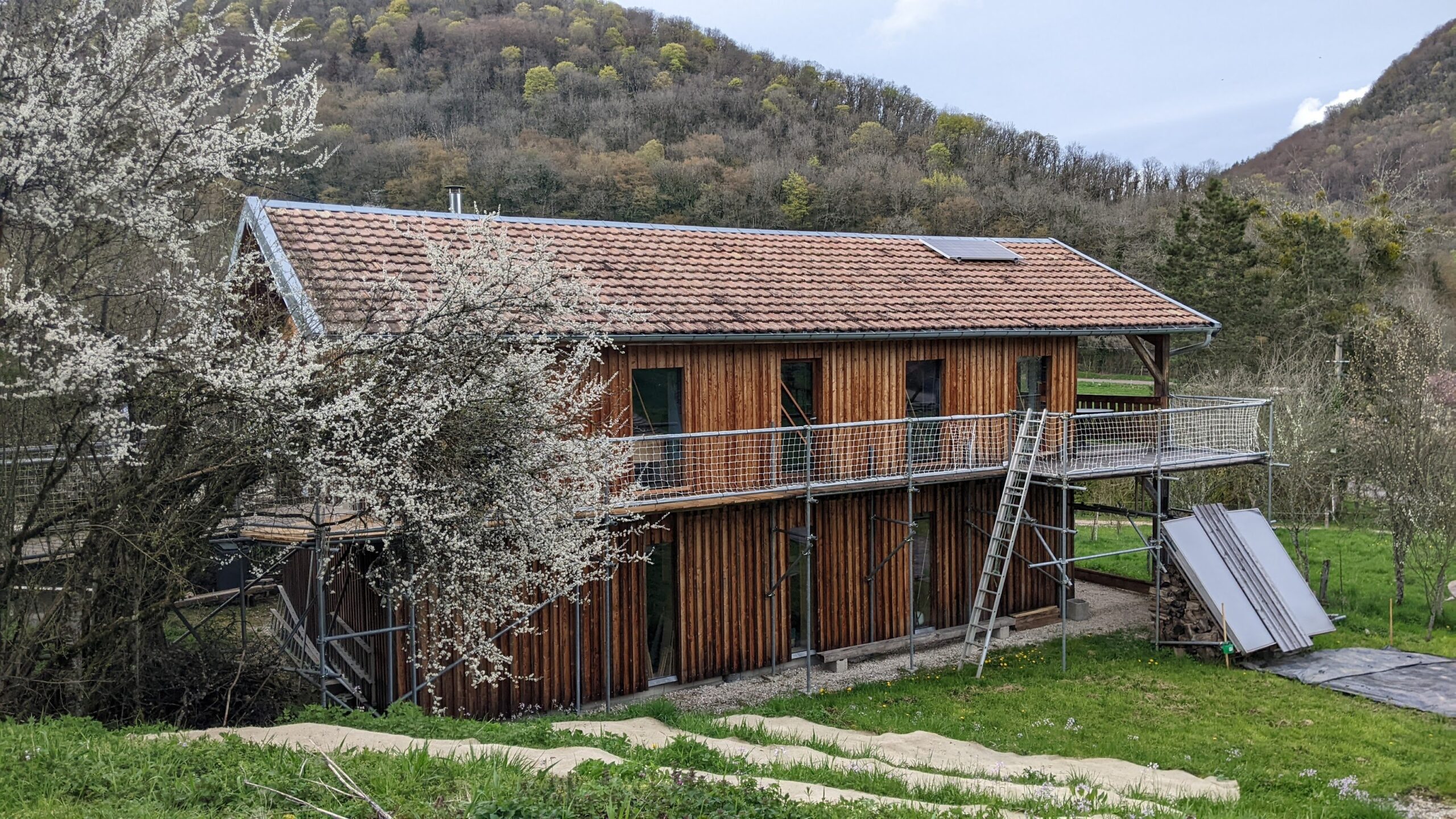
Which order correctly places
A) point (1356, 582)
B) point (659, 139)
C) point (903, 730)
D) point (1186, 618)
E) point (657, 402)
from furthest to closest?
1. point (659, 139)
2. point (1356, 582)
3. point (1186, 618)
4. point (657, 402)
5. point (903, 730)

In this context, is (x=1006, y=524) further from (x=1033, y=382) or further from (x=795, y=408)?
(x=795, y=408)

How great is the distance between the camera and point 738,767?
795 cm

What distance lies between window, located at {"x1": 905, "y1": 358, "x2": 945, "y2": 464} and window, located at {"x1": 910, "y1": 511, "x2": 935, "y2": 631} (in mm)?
1313

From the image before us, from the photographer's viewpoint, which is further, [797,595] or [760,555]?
[797,595]

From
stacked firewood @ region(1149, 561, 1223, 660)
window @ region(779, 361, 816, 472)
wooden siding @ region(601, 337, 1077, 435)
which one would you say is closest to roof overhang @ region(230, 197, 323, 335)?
wooden siding @ region(601, 337, 1077, 435)

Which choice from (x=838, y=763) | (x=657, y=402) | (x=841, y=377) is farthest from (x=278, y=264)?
(x=838, y=763)

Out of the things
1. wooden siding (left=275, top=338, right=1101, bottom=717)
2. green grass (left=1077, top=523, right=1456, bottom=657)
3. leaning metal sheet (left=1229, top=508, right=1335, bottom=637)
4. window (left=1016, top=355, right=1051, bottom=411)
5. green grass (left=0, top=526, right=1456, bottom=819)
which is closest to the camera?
green grass (left=0, top=526, right=1456, bottom=819)

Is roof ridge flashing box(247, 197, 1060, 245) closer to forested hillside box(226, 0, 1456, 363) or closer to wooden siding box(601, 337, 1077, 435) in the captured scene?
wooden siding box(601, 337, 1077, 435)

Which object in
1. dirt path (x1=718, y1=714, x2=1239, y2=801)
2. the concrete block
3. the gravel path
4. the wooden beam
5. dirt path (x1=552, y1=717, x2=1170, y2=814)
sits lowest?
the gravel path

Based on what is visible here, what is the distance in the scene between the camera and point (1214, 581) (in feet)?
52.1

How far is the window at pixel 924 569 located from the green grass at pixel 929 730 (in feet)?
5.86

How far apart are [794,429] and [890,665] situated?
433 centimetres

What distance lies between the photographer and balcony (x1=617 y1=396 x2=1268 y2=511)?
13.7 meters

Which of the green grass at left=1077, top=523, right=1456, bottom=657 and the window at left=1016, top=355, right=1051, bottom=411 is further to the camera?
the window at left=1016, top=355, right=1051, bottom=411
